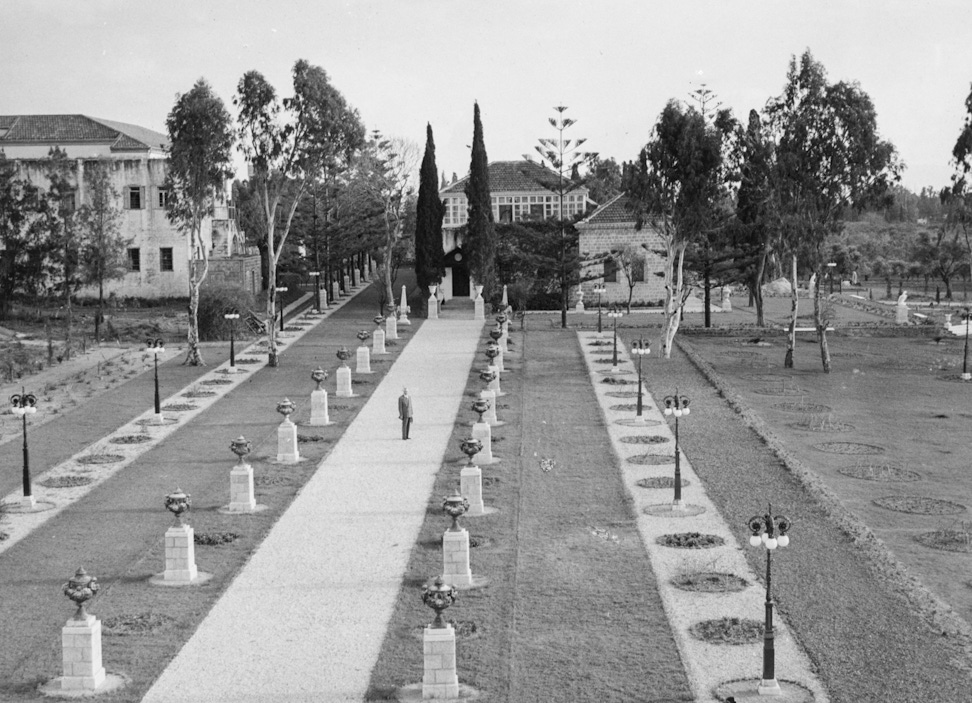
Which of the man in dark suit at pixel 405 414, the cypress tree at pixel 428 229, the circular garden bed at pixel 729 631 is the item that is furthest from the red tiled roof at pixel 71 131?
the circular garden bed at pixel 729 631

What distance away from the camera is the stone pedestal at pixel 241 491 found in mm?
25547

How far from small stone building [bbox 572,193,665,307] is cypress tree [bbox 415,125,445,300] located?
7.41 meters

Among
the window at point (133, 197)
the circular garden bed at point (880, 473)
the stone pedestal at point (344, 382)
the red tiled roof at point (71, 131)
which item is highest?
A: the red tiled roof at point (71, 131)

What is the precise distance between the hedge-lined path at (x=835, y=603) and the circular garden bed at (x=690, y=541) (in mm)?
513

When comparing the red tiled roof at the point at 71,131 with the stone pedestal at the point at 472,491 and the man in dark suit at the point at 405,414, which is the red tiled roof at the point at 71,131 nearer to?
the man in dark suit at the point at 405,414

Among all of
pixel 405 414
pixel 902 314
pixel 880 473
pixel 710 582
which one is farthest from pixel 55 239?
pixel 710 582

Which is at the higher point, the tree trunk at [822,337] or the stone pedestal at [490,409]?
the tree trunk at [822,337]

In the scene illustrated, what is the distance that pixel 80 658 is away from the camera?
16562 millimetres

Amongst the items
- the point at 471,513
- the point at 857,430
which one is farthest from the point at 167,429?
the point at 857,430

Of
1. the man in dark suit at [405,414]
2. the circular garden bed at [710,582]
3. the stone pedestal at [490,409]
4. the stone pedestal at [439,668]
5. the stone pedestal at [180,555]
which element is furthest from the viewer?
the stone pedestal at [490,409]

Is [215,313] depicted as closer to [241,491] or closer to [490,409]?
[490,409]

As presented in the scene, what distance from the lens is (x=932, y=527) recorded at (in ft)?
79.8

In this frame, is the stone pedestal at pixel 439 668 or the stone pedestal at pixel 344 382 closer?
the stone pedestal at pixel 439 668

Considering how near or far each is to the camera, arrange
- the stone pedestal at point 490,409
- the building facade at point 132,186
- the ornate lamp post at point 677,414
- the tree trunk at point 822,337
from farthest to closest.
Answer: the building facade at point 132,186 → the tree trunk at point 822,337 → the stone pedestal at point 490,409 → the ornate lamp post at point 677,414
